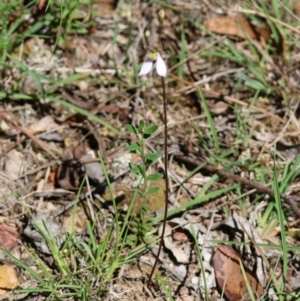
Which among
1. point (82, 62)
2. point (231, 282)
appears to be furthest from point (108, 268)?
point (82, 62)

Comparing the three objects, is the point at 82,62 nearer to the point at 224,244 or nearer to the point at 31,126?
the point at 31,126

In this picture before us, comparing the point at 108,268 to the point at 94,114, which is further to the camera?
the point at 94,114

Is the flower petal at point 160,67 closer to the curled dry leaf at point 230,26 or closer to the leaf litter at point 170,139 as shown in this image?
the leaf litter at point 170,139

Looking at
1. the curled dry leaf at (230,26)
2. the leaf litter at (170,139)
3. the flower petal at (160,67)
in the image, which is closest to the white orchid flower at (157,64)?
the flower petal at (160,67)

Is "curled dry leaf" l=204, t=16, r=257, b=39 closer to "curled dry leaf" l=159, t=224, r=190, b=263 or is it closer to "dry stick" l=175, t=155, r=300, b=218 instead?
→ "dry stick" l=175, t=155, r=300, b=218

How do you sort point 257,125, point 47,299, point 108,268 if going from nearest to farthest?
point 47,299 < point 108,268 < point 257,125
